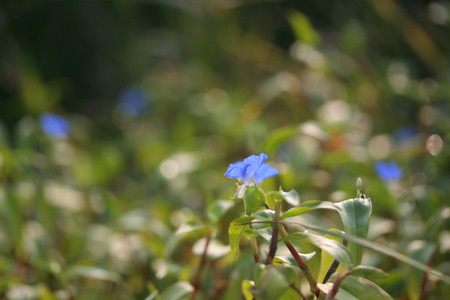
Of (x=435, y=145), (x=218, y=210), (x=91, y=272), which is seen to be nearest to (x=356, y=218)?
(x=218, y=210)

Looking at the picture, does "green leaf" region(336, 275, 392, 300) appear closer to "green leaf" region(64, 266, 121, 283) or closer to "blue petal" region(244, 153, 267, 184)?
"blue petal" region(244, 153, 267, 184)

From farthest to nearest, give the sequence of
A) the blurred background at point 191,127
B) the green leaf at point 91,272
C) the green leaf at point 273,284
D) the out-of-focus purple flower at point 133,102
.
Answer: the out-of-focus purple flower at point 133,102
the blurred background at point 191,127
the green leaf at point 91,272
the green leaf at point 273,284

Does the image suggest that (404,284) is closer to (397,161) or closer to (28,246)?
(397,161)

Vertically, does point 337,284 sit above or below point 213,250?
below

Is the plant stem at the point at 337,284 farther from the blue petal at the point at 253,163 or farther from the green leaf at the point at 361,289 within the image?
the blue petal at the point at 253,163

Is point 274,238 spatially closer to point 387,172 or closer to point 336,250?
point 336,250

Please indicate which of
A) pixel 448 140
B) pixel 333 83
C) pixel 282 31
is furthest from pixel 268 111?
pixel 448 140

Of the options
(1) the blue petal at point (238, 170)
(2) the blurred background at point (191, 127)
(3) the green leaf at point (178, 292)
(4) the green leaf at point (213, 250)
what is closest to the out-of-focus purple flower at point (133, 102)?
(2) the blurred background at point (191, 127)
